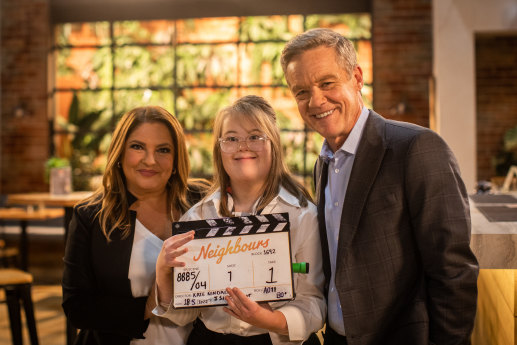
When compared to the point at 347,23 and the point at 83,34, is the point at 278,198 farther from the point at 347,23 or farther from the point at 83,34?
the point at 83,34

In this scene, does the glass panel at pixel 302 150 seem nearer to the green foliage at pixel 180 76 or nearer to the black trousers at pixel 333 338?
the green foliage at pixel 180 76

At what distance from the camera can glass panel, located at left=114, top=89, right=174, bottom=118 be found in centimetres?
852

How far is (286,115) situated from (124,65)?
2.68m

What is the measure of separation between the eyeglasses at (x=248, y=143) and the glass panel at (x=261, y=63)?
21.6 feet

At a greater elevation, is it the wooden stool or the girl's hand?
the girl's hand

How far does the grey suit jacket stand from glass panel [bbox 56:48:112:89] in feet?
25.2

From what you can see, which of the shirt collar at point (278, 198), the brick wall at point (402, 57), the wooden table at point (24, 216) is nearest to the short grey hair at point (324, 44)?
the shirt collar at point (278, 198)

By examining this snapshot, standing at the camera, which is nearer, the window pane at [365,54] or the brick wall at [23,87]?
the window pane at [365,54]

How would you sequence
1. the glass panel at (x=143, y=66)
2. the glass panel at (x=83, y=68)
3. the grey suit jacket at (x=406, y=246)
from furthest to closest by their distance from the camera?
the glass panel at (x=83, y=68)
the glass panel at (x=143, y=66)
the grey suit jacket at (x=406, y=246)

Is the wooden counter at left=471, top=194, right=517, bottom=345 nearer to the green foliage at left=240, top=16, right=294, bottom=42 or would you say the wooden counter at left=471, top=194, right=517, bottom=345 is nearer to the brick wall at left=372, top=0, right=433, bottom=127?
the brick wall at left=372, top=0, right=433, bottom=127

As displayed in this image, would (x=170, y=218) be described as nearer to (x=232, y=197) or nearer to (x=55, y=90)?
(x=232, y=197)

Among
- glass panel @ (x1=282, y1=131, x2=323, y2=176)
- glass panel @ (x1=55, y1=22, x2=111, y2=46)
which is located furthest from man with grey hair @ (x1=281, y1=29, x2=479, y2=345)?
glass panel @ (x1=55, y1=22, x2=111, y2=46)

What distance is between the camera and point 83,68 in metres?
8.81

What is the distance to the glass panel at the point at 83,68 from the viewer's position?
8.70 m
